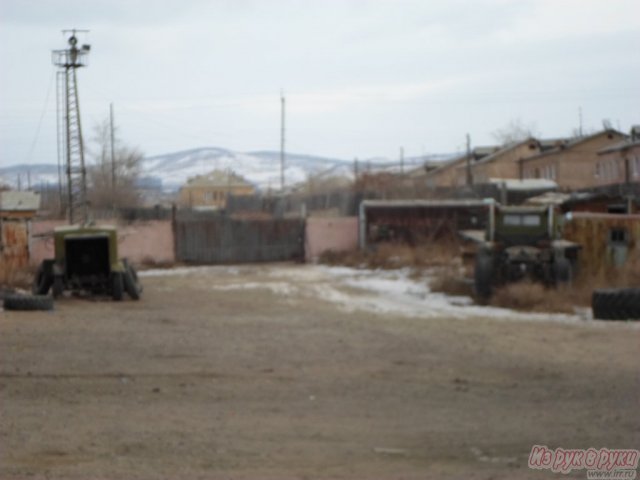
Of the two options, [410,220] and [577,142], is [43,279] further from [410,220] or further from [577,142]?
[577,142]

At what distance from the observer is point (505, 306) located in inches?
979

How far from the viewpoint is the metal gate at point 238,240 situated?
1973 inches

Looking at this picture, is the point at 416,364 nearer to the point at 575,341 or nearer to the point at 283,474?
the point at 575,341

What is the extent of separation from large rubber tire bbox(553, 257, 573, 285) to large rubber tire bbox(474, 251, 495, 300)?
154 cm

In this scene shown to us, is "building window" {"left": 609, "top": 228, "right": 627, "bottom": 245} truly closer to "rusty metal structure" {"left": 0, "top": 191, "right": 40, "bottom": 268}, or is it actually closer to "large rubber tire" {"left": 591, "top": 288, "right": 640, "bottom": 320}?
"large rubber tire" {"left": 591, "top": 288, "right": 640, "bottom": 320}

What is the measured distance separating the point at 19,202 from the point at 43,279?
45.6 feet

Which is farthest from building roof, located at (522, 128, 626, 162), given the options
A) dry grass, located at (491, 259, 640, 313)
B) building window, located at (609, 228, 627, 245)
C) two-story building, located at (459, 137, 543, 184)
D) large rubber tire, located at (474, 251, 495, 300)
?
large rubber tire, located at (474, 251, 495, 300)

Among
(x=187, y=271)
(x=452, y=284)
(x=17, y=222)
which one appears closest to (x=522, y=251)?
(x=452, y=284)

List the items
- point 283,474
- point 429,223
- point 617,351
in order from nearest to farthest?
1. point 283,474
2. point 617,351
3. point 429,223

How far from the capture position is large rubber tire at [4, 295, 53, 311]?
23.4 meters

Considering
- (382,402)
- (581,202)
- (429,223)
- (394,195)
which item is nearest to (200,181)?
(394,195)

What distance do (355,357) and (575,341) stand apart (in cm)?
429

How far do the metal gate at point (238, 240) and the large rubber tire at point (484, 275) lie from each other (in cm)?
2545

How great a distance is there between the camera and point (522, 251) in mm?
26562
